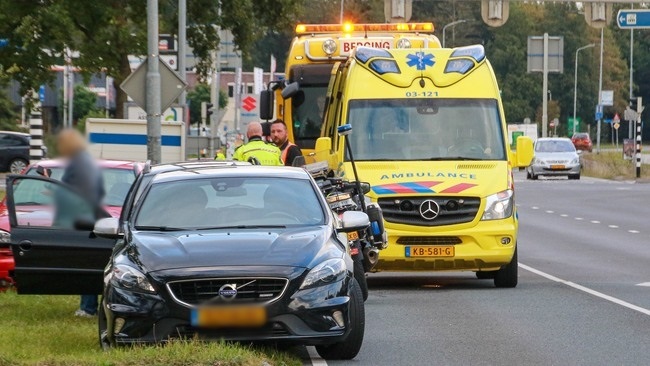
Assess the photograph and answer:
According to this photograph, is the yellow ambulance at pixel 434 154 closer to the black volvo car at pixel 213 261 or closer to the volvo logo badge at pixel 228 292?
the black volvo car at pixel 213 261

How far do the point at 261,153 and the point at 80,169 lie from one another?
40.6 feet

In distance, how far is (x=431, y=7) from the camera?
7762cm

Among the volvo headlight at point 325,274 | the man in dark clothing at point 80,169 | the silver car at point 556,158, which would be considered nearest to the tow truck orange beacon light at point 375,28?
the volvo headlight at point 325,274

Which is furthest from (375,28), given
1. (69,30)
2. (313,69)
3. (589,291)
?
(69,30)

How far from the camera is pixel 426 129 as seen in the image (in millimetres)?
17219

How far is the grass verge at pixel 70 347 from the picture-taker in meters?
8.73

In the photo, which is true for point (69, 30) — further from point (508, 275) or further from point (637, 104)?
point (637, 104)

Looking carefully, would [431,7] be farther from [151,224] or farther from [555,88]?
[151,224]

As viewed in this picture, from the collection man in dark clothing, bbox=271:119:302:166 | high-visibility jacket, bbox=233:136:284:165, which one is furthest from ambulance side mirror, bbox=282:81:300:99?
high-visibility jacket, bbox=233:136:284:165

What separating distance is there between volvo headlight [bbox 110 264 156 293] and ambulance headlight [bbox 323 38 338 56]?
51.1 feet

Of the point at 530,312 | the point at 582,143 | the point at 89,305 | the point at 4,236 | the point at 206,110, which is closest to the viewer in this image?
the point at 89,305

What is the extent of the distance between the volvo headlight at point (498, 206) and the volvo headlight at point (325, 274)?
6452mm

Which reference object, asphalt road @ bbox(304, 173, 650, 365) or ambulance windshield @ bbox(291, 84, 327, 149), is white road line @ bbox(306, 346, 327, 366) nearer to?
asphalt road @ bbox(304, 173, 650, 365)

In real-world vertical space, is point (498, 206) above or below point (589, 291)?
above
